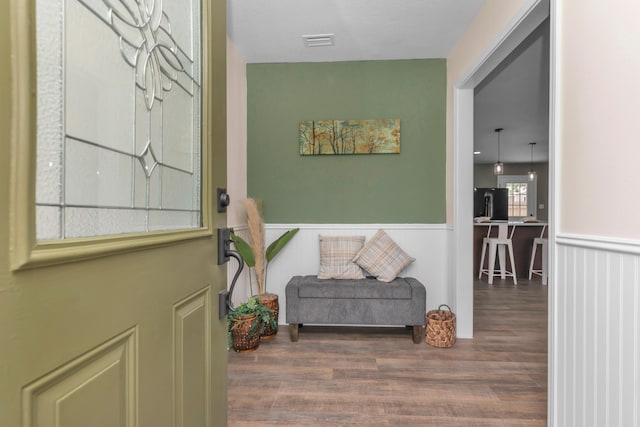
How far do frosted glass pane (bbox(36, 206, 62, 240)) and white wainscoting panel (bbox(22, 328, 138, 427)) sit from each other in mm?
178

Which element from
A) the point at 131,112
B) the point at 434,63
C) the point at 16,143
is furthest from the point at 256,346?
the point at 434,63

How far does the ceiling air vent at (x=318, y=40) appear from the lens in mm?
3002

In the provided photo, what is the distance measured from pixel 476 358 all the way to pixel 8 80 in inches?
120

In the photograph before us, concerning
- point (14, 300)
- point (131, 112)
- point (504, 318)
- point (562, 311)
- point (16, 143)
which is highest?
point (131, 112)

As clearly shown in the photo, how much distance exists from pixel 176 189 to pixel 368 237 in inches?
112

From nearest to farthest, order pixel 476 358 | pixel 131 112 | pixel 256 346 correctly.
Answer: pixel 131 112 → pixel 476 358 → pixel 256 346

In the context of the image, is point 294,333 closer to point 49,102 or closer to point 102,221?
point 102,221

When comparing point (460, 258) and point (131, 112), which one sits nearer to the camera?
point (131, 112)

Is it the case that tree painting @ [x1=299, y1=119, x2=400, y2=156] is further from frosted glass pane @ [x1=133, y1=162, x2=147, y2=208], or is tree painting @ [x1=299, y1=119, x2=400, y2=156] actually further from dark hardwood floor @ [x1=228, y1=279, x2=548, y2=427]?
frosted glass pane @ [x1=133, y1=162, x2=147, y2=208]

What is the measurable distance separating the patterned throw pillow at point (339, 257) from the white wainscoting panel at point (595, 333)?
1.89 meters

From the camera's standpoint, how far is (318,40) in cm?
307

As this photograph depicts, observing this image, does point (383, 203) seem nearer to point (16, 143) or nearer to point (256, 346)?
point (256, 346)

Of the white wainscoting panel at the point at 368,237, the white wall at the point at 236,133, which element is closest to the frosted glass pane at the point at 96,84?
the white wall at the point at 236,133

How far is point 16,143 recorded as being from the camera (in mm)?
402
